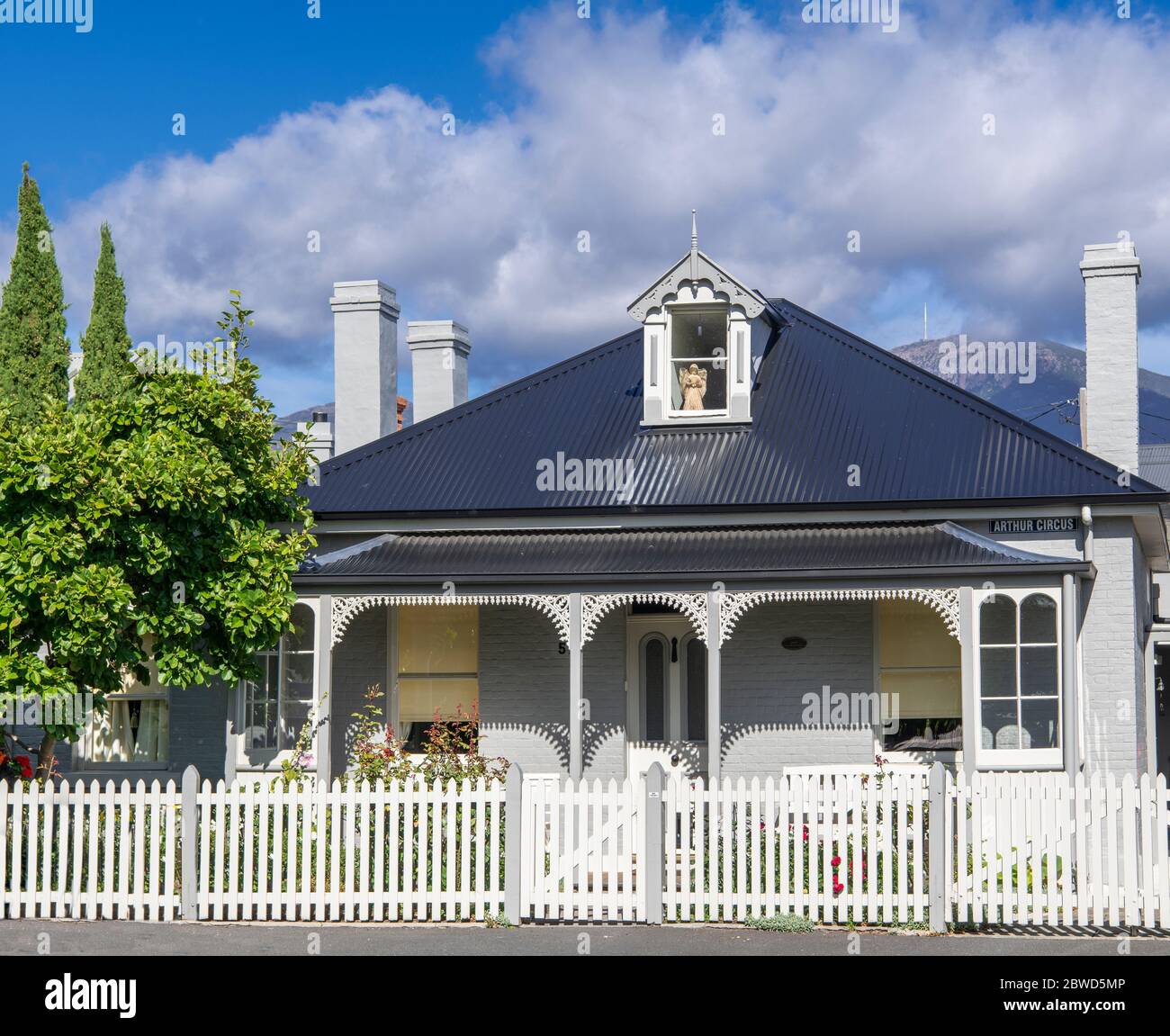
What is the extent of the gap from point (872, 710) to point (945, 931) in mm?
5563

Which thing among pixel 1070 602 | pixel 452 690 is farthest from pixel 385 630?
pixel 1070 602

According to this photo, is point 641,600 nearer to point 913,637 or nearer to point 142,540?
point 913,637

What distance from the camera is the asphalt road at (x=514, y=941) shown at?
1134cm

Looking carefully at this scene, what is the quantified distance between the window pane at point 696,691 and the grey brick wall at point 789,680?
610mm

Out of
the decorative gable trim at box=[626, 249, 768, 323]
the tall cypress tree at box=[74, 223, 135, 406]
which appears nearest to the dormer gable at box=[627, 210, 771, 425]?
the decorative gable trim at box=[626, 249, 768, 323]

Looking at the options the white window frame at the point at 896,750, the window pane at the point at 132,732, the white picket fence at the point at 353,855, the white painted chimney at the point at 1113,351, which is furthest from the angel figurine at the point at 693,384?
the white picket fence at the point at 353,855

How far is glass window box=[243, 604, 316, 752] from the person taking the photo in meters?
18.2

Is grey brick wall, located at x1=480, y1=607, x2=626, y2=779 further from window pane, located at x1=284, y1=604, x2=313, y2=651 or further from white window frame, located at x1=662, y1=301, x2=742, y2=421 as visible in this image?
white window frame, located at x1=662, y1=301, x2=742, y2=421

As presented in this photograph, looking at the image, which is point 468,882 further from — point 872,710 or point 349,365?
point 349,365

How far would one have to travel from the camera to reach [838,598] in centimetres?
1661

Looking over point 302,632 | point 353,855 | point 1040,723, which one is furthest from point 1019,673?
point 302,632

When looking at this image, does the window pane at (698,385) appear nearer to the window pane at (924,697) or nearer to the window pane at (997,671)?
the window pane at (924,697)

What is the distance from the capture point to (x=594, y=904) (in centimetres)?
1259

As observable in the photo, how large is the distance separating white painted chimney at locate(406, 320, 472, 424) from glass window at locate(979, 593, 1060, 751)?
32.4ft
